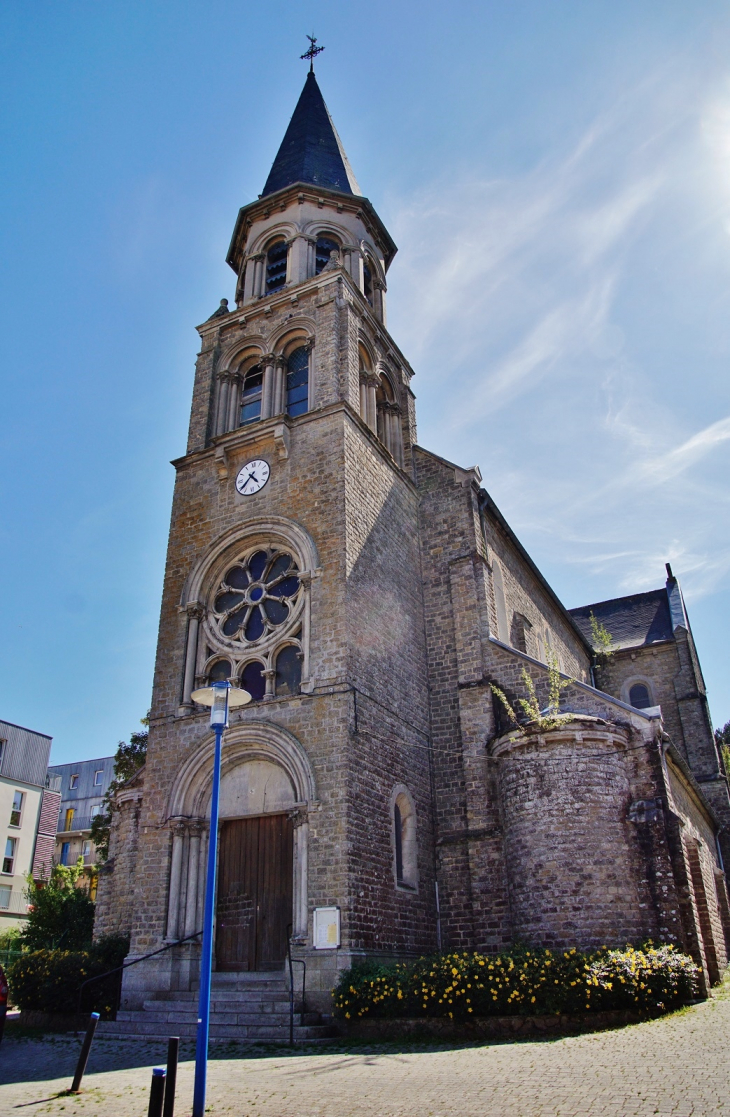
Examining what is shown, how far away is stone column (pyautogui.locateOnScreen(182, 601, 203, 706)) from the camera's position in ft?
56.0

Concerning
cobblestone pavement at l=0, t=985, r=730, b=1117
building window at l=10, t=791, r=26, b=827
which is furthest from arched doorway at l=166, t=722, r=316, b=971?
building window at l=10, t=791, r=26, b=827

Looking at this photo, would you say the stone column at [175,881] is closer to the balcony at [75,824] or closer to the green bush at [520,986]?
the green bush at [520,986]

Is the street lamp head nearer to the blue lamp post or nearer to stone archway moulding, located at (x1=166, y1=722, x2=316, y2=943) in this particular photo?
the blue lamp post

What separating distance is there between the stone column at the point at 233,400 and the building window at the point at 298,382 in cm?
146

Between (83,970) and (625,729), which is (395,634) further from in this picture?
(83,970)

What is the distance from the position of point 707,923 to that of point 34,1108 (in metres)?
12.2

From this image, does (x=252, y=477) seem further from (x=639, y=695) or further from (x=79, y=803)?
(x=79, y=803)

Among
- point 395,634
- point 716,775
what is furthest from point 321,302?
point 716,775

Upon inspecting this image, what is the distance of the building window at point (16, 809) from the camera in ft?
133

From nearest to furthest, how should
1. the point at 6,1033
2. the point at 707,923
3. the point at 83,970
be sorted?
1. the point at 6,1033
2. the point at 83,970
3. the point at 707,923

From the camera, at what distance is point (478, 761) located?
54.0 ft

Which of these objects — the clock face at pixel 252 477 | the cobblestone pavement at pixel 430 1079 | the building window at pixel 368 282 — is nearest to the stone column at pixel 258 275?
the building window at pixel 368 282

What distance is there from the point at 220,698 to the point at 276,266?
17288 mm

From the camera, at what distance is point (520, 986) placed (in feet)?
35.7
